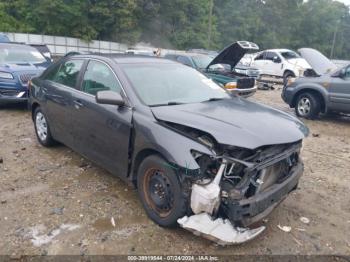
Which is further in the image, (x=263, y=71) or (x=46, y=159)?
(x=263, y=71)

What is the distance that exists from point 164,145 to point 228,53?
6.45 meters

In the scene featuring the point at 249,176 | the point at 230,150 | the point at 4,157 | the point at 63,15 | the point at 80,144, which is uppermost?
the point at 63,15

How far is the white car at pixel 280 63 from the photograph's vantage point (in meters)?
17.6

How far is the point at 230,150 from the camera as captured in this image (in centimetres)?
297

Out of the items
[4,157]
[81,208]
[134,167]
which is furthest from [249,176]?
[4,157]

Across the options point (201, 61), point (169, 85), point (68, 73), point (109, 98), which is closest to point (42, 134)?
point (68, 73)

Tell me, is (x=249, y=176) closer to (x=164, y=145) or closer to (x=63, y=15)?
(x=164, y=145)

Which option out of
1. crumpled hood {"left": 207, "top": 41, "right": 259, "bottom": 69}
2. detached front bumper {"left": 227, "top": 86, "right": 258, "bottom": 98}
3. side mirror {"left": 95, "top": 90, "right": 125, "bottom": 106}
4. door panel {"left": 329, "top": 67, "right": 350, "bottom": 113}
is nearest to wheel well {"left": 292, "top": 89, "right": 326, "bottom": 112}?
door panel {"left": 329, "top": 67, "right": 350, "bottom": 113}

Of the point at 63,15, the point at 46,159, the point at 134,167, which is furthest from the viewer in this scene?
the point at 63,15

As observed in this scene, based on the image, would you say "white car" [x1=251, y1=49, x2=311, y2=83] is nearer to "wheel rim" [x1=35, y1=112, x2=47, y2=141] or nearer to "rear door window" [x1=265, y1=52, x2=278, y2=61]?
"rear door window" [x1=265, y1=52, x2=278, y2=61]

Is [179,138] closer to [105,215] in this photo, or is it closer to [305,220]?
[105,215]

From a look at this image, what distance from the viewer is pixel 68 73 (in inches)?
192

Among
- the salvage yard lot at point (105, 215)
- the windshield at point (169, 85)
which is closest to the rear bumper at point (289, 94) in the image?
the salvage yard lot at point (105, 215)

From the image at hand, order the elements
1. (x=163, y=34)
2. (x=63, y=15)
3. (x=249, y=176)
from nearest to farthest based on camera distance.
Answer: (x=249, y=176)
(x=63, y=15)
(x=163, y=34)
